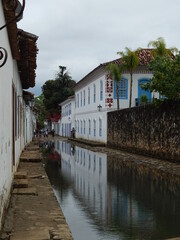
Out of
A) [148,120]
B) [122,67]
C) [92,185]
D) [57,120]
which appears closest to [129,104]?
[122,67]

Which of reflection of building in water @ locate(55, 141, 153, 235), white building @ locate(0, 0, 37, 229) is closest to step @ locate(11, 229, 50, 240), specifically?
white building @ locate(0, 0, 37, 229)

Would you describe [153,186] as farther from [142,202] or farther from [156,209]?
[156,209]

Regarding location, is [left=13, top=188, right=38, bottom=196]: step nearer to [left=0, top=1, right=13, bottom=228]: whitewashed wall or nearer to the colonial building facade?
[left=0, top=1, right=13, bottom=228]: whitewashed wall

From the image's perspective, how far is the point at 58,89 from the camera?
63.9 meters

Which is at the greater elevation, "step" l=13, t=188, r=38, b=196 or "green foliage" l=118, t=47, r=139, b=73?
"green foliage" l=118, t=47, r=139, b=73

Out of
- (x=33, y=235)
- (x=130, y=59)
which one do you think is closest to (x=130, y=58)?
(x=130, y=59)

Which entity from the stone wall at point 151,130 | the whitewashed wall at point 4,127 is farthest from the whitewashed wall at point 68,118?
the whitewashed wall at point 4,127

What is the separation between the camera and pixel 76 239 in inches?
220

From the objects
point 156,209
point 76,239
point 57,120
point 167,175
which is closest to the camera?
point 76,239

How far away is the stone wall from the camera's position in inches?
676

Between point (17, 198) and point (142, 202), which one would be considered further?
point (142, 202)

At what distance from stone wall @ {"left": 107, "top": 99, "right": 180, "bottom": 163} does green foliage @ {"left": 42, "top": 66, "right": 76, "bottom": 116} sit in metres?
36.1

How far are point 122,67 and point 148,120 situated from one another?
9033 mm

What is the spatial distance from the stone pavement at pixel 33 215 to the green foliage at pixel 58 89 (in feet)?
174
